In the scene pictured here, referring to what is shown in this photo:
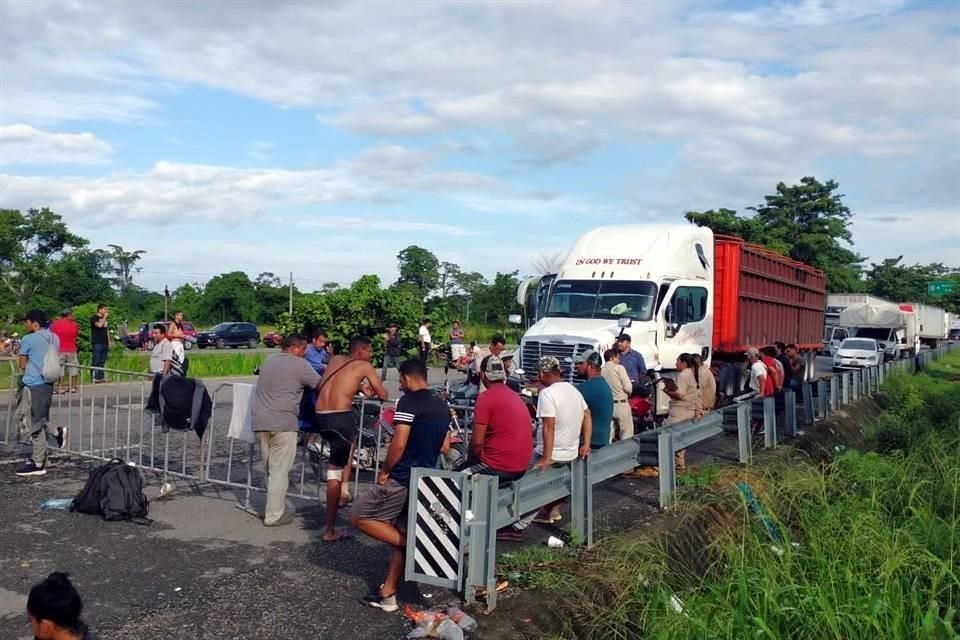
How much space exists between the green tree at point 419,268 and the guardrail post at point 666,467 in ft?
271

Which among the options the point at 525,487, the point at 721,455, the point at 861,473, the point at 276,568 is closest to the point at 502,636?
the point at 525,487

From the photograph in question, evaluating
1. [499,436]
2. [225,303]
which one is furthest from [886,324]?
[225,303]

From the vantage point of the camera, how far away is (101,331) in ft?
64.3

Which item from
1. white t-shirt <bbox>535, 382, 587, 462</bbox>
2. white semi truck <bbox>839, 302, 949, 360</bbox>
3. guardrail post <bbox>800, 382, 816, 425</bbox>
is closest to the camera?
white t-shirt <bbox>535, 382, 587, 462</bbox>

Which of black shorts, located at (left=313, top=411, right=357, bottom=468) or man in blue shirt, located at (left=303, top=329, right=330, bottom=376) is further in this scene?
man in blue shirt, located at (left=303, top=329, right=330, bottom=376)

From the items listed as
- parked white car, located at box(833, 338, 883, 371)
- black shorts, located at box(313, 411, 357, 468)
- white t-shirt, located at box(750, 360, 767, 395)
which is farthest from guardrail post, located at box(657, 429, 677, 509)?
parked white car, located at box(833, 338, 883, 371)

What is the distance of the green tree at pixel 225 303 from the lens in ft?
244

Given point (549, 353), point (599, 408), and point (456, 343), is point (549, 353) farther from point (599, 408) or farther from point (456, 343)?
point (456, 343)

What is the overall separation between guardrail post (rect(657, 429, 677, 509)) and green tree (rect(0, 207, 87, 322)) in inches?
2045

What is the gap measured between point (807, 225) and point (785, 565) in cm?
6006

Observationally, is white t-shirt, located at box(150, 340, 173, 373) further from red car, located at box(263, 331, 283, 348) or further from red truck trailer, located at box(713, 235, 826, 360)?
red car, located at box(263, 331, 283, 348)

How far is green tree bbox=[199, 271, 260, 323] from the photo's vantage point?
7425cm

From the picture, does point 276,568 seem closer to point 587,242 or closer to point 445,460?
point 445,460

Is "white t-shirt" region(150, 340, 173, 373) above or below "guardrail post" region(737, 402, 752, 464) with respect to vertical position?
above
